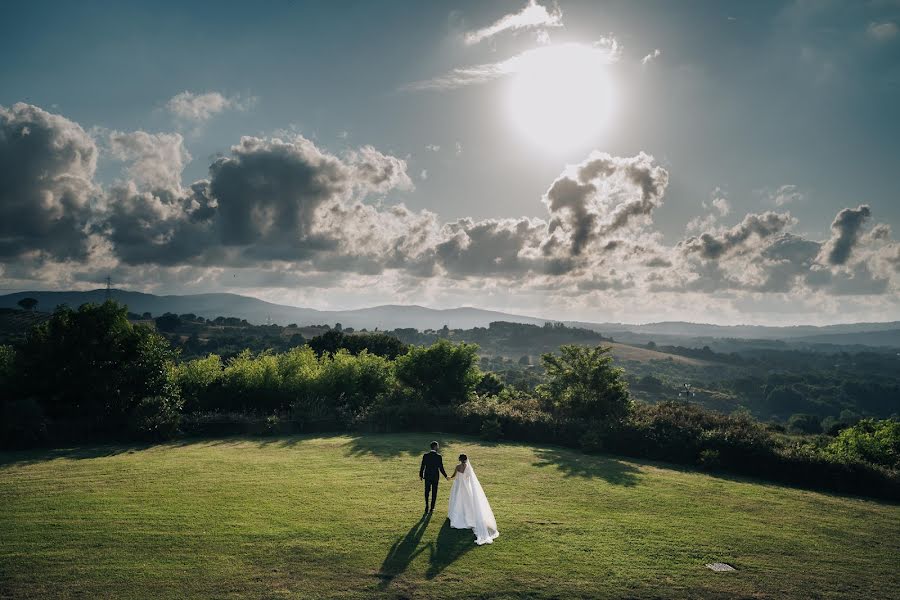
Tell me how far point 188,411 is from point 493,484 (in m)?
24.6

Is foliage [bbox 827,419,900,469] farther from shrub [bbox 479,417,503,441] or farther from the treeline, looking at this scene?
shrub [bbox 479,417,503,441]

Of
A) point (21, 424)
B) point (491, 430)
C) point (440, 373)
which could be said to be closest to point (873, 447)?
point (491, 430)

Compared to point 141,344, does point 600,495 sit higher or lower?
lower

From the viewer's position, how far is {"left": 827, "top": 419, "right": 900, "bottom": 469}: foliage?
25.0 meters

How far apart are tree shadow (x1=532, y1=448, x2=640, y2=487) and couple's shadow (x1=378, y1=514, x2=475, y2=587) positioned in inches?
364

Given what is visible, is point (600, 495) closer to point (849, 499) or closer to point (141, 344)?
point (849, 499)

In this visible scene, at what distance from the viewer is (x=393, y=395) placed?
1470 inches

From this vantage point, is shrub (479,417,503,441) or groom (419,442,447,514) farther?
shrub (479,417,503,441)

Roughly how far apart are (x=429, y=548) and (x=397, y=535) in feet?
3.94

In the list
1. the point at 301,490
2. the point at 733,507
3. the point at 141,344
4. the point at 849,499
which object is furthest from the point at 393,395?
the point at 849,499

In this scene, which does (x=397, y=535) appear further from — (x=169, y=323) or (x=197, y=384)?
(x=169, y=323)

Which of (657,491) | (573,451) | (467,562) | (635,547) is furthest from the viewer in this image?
(573,451)

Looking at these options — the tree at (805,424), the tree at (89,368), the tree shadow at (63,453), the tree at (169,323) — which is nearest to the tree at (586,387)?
the tree at (89,368)

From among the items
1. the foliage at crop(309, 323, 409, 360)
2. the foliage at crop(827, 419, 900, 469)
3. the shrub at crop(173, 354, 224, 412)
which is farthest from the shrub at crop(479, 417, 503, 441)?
the foliage at crop(309, 323, 409, 360)
